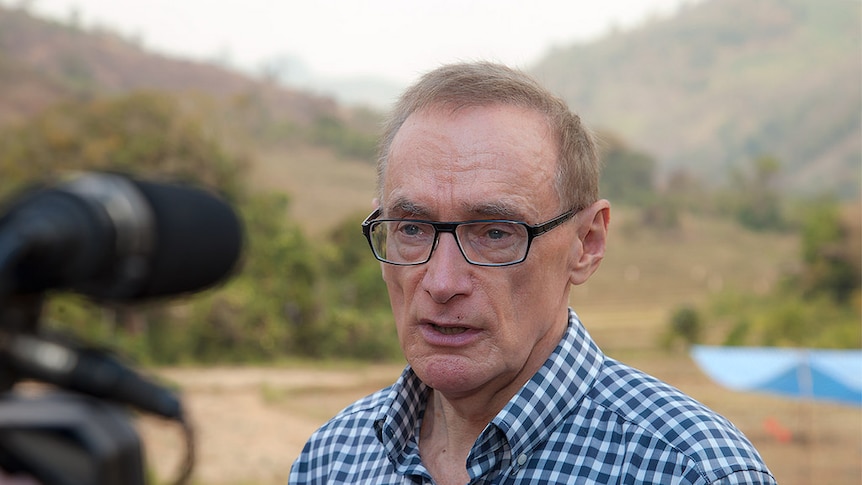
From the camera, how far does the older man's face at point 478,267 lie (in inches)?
72.0

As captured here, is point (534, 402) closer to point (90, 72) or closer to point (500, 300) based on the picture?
point (500, 300)

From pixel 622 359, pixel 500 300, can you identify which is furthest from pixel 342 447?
pixel 622 359

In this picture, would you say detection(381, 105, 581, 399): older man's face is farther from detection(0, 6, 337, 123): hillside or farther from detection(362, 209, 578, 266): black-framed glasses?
detection(0, 6, 337, 123): hillside

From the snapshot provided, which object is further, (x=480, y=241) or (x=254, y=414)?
(x=254, y=414)

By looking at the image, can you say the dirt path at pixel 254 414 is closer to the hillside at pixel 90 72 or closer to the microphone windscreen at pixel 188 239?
the microphone windscreen at pixel 188 239

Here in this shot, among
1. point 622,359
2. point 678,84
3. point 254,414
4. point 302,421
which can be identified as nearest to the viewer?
point 302,421

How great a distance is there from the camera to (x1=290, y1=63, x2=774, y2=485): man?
1.77 meters

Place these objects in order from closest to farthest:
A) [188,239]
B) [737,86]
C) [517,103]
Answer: [188,239] < [517,103] < [737,86]

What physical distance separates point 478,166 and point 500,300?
0.28 meters

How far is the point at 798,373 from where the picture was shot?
33.1 ft

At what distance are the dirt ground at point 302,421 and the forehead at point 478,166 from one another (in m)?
8.52

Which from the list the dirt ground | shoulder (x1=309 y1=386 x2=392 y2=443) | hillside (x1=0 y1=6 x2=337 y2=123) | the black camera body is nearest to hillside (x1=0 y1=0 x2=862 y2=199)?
hillside (x1=0 y1=6 x2=337 y2=123)

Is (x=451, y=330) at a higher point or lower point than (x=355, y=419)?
higher

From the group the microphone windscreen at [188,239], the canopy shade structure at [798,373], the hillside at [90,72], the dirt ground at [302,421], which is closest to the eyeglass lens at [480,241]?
the microphone windscreen at [188,239]
